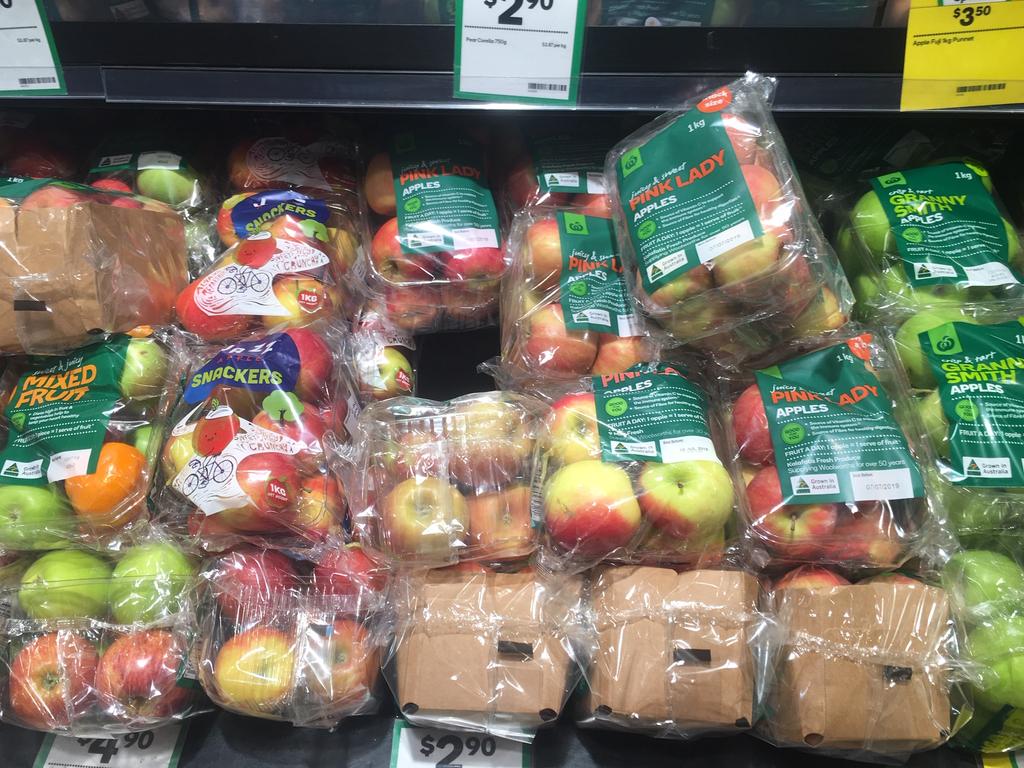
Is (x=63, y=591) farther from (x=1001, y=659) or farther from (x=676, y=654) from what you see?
(x=1001, y=659)

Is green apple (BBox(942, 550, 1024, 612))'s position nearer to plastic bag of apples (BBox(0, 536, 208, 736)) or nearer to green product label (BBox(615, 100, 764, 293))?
green product label (BBox(615, 100, 764, 293))

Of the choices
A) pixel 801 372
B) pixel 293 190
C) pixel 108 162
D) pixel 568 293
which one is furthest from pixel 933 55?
pixel 108 162

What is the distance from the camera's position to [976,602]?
0.91 meters

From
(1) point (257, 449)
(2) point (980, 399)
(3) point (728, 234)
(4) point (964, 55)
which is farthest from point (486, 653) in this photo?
(4) point (964, 55)

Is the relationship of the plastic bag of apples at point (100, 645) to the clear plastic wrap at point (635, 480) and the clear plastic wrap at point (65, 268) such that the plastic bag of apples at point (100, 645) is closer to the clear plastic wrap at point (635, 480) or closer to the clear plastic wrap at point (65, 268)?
the clear plastic wrap at point (65, 268)

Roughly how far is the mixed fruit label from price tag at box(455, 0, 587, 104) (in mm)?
411

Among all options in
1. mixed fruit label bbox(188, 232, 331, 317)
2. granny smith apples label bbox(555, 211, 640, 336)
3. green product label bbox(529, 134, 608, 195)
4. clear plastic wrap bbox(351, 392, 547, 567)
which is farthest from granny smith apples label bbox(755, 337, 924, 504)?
mixed fruit label bbox(188, 232, 331, 317)

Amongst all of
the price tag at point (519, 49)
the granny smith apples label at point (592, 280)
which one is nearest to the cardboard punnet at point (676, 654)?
the granny smith apples label at point (592, 280)

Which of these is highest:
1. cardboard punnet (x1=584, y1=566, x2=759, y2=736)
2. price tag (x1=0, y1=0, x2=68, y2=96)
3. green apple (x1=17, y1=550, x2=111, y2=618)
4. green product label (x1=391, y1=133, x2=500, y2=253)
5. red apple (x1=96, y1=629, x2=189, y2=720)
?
price tag (x1=0, y1=0, x2=68, y2=96)

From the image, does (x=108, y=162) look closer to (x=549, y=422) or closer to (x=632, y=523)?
(x=549, y=422)

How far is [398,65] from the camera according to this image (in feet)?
3.28

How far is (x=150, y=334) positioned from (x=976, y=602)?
126 cm

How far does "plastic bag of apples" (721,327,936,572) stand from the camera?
91 cm

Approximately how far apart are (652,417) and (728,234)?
26 centimetres
